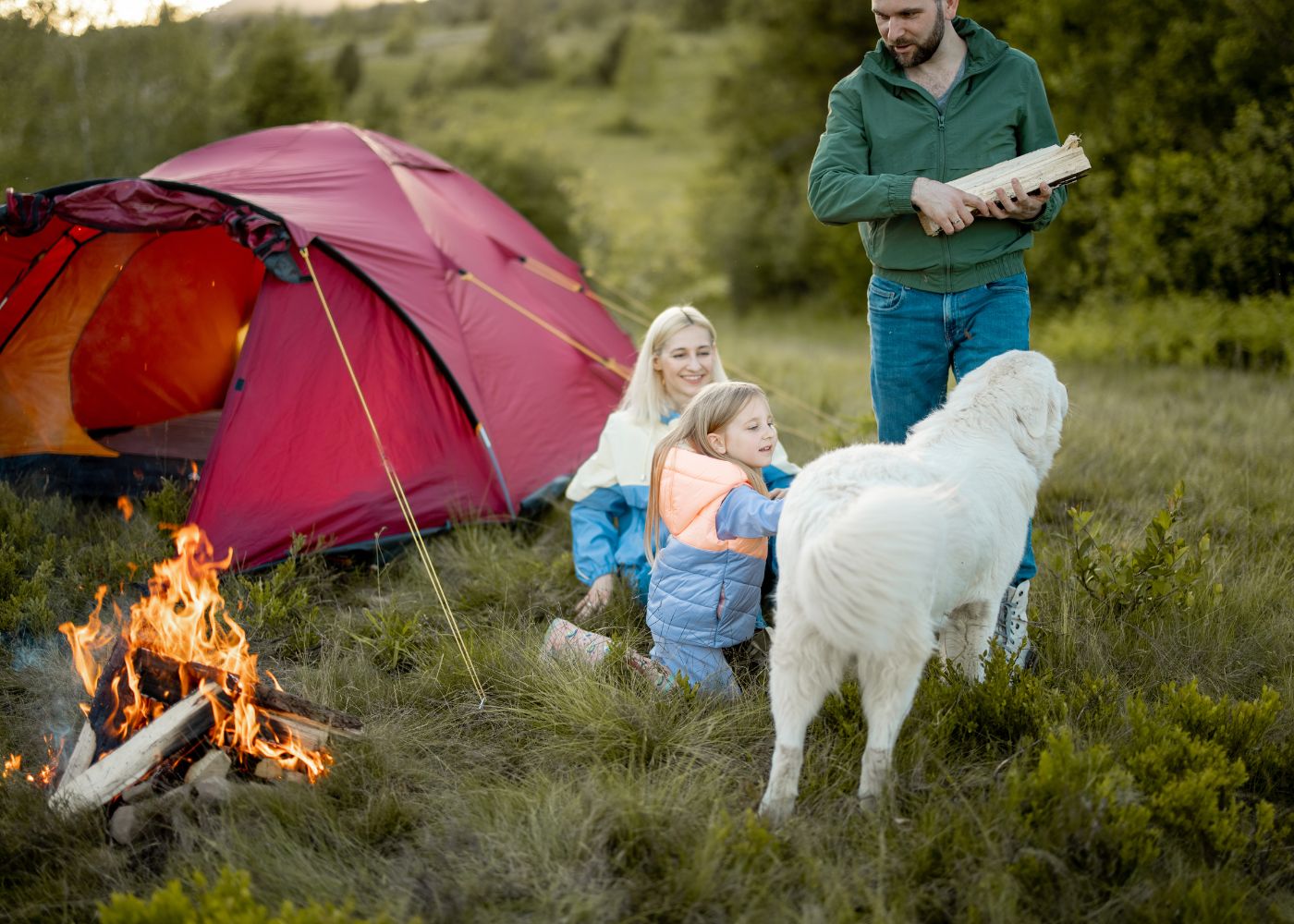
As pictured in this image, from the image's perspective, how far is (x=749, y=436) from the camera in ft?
10.0

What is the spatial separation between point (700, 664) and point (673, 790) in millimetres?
694

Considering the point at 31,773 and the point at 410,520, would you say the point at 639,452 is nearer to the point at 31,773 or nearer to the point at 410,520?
the point at 410,520

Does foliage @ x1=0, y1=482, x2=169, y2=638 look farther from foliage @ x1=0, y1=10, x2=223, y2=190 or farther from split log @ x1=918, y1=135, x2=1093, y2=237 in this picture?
foliage @ x1=0, y1=10, x2=223, y2=190

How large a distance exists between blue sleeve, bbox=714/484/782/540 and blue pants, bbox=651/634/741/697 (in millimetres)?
480

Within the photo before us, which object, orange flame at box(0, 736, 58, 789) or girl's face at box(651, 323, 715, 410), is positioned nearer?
orange flame at box(0, 736, 58, 789)

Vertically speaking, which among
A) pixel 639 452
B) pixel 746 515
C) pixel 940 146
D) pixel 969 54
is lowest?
pixel 639 452

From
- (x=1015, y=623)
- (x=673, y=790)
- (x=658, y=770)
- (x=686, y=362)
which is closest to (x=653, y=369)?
(x=686, y=362)

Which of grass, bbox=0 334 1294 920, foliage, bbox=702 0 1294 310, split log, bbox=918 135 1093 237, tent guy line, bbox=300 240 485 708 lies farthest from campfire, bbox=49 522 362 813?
foliage, bbox=702 0 1294 310

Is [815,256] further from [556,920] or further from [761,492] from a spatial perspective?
[556,920]

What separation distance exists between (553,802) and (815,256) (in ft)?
44.2

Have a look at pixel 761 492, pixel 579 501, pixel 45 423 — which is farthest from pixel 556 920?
pixel 45 423

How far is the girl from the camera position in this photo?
303 cm

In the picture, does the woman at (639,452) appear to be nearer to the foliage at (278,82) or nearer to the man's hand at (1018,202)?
the man's hand at (1018,202)

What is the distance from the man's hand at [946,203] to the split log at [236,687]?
2.41 metres
